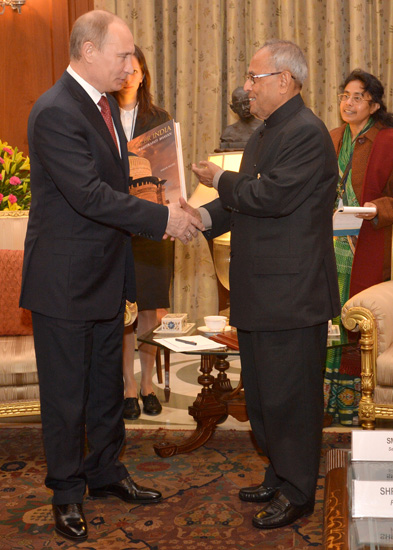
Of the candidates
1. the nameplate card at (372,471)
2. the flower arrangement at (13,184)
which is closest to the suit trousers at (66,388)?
the nameplate card at (372,471)

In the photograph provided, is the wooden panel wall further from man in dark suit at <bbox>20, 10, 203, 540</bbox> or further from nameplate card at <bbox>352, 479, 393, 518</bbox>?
nameplate card at <bbox>352, 479, 393, 518</bbox>

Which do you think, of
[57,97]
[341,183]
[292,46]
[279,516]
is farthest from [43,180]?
[341,183]

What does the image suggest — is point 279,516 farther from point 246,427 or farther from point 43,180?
point 43,180

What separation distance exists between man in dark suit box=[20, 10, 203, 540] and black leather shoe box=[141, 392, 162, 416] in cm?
134

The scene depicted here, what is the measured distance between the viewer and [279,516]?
258cm

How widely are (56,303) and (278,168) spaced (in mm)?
893

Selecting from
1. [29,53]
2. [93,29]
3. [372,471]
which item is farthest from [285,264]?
[29,53]

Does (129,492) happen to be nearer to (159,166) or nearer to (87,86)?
(159,166)

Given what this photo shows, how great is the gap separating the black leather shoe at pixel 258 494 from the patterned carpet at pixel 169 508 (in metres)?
0.03

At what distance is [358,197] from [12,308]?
1.85 meters

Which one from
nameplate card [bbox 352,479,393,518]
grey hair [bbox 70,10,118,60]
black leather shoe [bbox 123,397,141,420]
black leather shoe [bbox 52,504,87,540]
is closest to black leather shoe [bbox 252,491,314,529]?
black leather shoe [bbox 52,504,87,540]

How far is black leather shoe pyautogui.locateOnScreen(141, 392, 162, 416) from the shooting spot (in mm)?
4008

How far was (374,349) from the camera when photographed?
3.26m

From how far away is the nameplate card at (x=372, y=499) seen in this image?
5.68 feet
